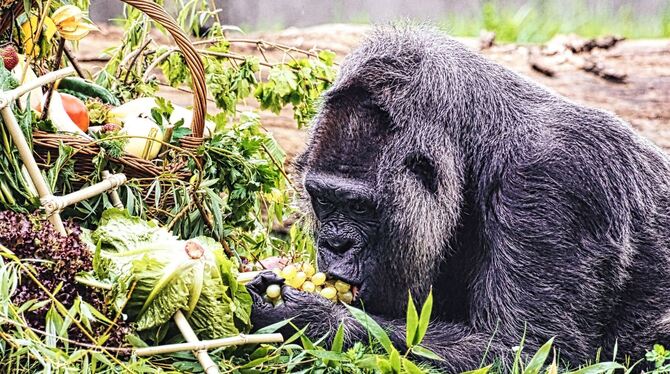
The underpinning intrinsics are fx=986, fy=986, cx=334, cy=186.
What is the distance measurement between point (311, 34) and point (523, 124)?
487cm

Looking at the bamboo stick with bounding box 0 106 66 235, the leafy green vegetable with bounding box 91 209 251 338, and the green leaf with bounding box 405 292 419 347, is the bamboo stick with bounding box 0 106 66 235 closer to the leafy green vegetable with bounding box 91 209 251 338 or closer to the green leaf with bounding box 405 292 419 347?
the leafy green vegetable with bounding box 91 209 251 338

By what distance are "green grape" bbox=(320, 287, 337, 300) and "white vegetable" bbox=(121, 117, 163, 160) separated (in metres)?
0.88

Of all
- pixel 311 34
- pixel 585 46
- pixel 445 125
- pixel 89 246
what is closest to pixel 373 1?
pixel 311 34

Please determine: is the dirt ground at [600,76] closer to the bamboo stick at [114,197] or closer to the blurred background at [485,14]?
the blurred background at [485,14]

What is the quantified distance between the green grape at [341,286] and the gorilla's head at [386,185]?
0.04 m

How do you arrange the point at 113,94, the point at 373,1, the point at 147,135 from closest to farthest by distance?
the point at 147,135 < the point at 113,94 < the point at 373,1

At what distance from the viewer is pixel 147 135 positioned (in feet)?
12.7

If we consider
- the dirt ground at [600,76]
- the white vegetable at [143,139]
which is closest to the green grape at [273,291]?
the white vegetable at [143,139]

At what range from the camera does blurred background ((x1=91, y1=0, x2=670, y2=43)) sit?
28.9 feet

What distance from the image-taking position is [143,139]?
3877 millimetres

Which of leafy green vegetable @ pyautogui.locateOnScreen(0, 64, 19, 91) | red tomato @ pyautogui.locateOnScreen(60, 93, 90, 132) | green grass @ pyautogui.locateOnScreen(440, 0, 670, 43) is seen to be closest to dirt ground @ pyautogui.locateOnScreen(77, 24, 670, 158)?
green grass @ pyautogui.locateOnScreen(440, 0, 670, 43)

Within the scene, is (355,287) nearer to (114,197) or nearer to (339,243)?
(339,243)

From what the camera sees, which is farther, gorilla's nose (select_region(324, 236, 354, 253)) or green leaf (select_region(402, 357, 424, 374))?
gorilla's nose (select_region(324, 236, 354, 253))

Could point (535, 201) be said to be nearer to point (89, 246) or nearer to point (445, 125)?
point (445, 125)
